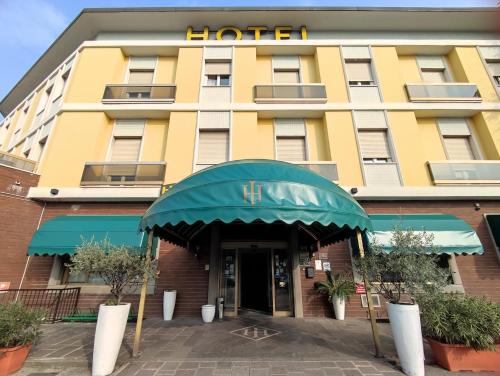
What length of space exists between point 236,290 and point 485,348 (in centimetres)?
676

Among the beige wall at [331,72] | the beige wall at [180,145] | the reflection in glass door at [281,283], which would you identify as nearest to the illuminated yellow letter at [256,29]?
the beige wall at [331,72]

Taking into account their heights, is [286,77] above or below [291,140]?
above

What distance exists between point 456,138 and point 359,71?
18.0ft

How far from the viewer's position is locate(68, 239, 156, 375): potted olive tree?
13.6 feet

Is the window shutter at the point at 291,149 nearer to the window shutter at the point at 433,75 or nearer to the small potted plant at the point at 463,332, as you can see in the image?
the small potted plant at the point at 463,332

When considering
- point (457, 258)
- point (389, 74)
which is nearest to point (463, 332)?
point (457, 258)

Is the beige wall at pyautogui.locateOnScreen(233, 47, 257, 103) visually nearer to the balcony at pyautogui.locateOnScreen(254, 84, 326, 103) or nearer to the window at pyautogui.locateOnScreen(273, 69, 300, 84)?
the balcony at pyautogui.locateOnScreen(254, 84, 326, 103)

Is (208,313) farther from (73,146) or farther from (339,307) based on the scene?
(73,146)

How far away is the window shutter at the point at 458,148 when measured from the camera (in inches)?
398

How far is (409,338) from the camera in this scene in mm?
4047

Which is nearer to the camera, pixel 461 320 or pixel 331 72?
pixel 461 320

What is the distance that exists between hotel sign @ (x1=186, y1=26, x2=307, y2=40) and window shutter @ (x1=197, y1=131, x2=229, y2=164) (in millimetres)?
6452

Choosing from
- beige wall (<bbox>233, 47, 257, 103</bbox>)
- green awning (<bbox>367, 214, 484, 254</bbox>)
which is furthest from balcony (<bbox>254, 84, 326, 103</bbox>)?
green awning (<bbox>367, 214, 484, 254</bbox>)

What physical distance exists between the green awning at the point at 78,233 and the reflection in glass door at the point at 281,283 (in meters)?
5.03
